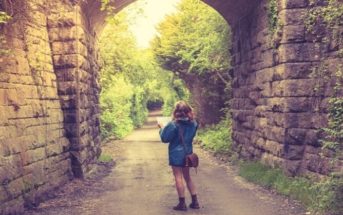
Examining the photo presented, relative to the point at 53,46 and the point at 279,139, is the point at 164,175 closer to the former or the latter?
the point at 279,139

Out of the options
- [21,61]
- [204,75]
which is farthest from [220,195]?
[204,75]

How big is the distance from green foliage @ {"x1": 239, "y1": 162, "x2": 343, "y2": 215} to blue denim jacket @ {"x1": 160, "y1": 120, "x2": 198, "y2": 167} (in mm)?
1813

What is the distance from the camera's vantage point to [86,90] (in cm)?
1006

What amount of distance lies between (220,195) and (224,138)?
787 centimetres

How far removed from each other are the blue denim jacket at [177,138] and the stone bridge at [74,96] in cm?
217

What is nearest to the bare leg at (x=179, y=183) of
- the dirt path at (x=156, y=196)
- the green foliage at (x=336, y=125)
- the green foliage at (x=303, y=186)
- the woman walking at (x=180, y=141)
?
the woman walking at (x=180, y=141)

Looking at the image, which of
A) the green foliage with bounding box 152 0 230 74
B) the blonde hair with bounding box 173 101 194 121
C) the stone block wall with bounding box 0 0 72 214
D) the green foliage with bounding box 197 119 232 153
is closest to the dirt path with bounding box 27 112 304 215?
the stone block wall with bounding box 0 0 72 214

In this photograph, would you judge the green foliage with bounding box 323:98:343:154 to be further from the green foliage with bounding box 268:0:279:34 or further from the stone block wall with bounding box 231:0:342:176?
the green foliage with bounding box 268:0:279:34

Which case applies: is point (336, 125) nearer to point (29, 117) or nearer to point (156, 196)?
point (156, 196)

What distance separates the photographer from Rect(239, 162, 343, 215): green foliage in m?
5.63

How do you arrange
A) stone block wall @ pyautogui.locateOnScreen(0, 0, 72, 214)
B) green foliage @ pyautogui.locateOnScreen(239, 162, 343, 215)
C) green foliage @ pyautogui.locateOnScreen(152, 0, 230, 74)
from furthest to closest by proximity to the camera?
green foliage @ pyautogui.locateOnScreen(152, 0, 230, 74)
stone block wall @ pyautogui.locateOnScreen(0, 0, 72, 214)
green foliage @ pyautogui.locateOnScreen(239, 162, 343, 215)

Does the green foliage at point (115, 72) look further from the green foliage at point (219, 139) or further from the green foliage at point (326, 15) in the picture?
the green foliage at point (326, 15)

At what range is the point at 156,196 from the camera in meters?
7.55

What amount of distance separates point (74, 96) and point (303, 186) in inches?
188
